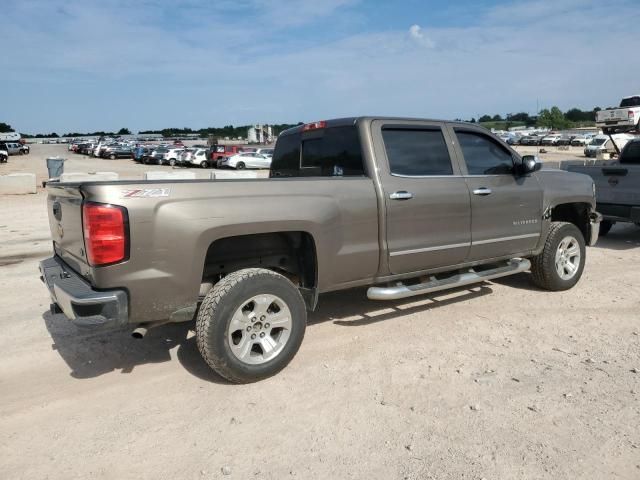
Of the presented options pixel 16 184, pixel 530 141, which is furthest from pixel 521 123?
pixel 16 184

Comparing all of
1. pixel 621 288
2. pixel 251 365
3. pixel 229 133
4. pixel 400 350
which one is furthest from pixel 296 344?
pixel 229 133

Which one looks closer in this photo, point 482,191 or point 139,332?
point 139,332

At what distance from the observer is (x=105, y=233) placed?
10.3 ft

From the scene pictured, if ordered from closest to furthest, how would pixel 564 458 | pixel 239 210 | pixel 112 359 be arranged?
1. pixel 564 458
2. pixel 239 210
3. pixel 112 359

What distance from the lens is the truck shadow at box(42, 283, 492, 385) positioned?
13.3ft

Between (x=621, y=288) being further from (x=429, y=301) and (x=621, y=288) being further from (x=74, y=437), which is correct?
(x=74, y=437)

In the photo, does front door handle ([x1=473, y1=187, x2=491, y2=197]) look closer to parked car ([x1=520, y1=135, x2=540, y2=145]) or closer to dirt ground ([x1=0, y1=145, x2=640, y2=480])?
dirt ground ([x1=0, y1=145, x2=640, y2=480])

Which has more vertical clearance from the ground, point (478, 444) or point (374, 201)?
point (374, 201)

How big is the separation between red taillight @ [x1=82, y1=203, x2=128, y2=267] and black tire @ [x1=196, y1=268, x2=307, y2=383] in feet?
2.27

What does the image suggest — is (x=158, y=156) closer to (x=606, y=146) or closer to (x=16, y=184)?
(x=16, y=184)

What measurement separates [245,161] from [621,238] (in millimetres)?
30603

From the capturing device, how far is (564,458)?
2.80 m

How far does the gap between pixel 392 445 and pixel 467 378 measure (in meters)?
1.06

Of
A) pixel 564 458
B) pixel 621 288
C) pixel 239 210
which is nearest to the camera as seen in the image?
pixel 564 458
